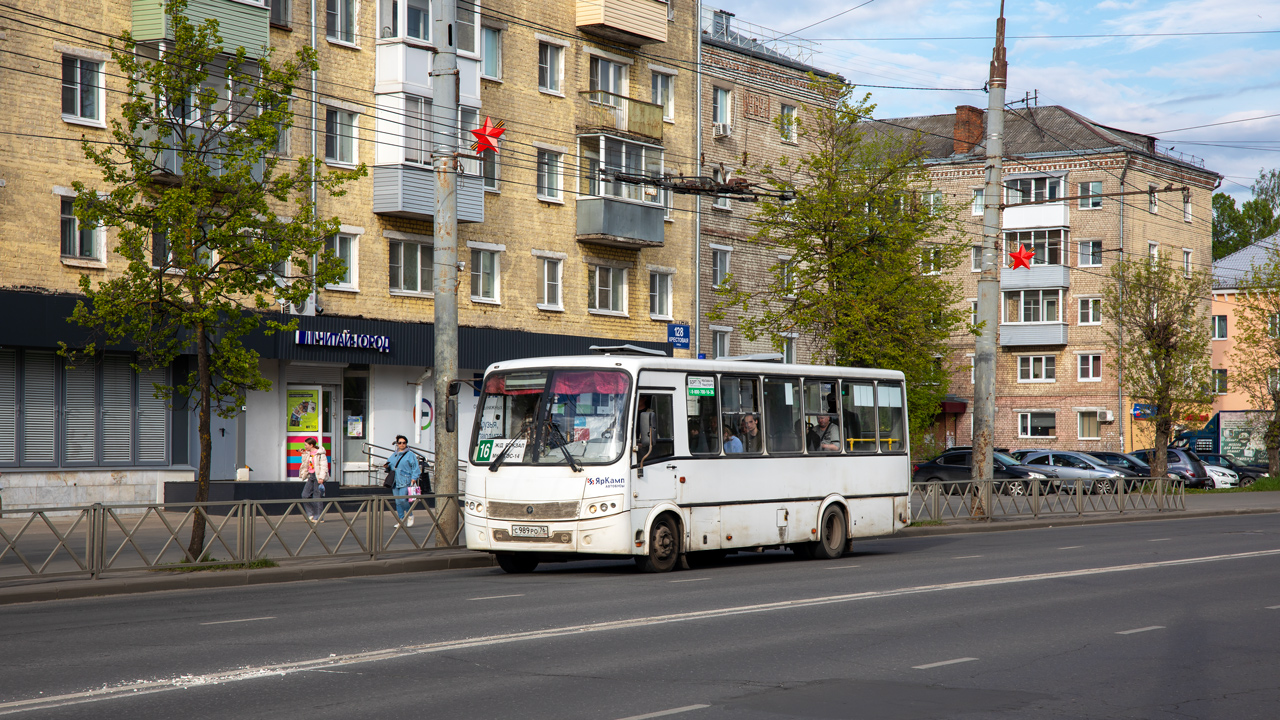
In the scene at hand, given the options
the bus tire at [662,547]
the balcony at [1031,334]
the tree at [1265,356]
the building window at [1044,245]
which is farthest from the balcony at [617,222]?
the balcony at [1031,334]

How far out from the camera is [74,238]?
27578 millimetres

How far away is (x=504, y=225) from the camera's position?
36906mm

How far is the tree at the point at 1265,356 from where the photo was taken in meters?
51.1

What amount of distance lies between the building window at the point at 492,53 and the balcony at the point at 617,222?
466cm

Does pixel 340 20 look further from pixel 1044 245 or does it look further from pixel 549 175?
pixel 1044 245

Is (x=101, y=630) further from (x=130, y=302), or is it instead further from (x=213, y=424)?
(x=213, y=424)

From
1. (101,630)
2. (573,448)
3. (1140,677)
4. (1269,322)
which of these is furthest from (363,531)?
(1269,322)

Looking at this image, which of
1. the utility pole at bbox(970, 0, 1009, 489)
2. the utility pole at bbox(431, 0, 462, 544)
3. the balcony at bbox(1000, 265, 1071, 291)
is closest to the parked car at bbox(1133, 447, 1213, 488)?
the balcony at bbox(1000, 265, 1071, 291)

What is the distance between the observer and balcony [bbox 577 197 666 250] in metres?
38.8

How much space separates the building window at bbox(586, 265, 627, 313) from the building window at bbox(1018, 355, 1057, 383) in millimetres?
31171

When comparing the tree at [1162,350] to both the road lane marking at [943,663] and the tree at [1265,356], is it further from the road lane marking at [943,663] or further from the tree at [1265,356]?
the road lane marking at [943,663]

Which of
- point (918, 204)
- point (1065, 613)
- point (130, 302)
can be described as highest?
point (918, 204)

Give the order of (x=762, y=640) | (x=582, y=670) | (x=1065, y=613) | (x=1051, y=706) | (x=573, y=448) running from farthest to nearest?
(x=573, y=448) → (x=1065, y=613) → (x=762, y=640) → (x=582, y=670) → (x=1051, y=706)

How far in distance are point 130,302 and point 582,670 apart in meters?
10.5
